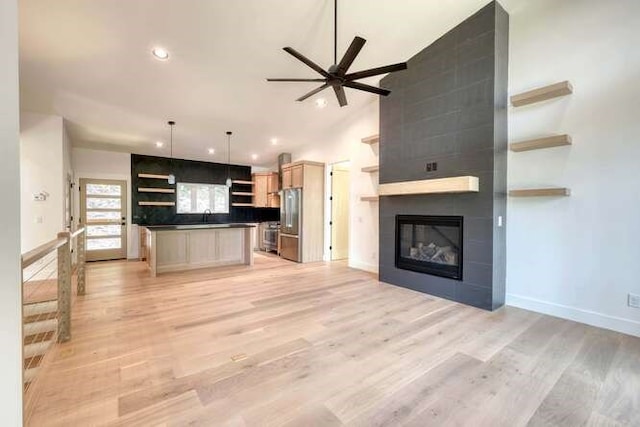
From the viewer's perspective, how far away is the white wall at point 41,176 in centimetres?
491

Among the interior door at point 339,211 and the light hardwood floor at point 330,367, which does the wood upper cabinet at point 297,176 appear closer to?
the interior door at point 339,211

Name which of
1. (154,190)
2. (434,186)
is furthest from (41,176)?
(434,186)

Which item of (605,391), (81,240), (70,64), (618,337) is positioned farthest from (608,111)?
(81,240)

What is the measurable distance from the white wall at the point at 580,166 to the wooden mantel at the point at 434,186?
2.25 ft

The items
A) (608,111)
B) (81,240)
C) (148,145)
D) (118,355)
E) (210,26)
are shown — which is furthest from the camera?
(148,145)

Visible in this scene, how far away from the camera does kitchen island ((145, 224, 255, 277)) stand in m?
5.39

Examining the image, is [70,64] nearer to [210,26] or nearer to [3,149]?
[210,26]

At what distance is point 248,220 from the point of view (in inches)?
365

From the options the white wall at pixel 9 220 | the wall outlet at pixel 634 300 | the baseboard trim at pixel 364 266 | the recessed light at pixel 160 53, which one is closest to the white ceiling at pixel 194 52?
the recessed light at pixel 160 53

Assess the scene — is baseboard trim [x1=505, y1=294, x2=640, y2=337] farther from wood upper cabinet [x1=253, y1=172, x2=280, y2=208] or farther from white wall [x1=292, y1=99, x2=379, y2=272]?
wood upper cabinet [x1=253, y1=172, x2=280, y2=208]

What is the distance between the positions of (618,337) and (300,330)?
10.5ft

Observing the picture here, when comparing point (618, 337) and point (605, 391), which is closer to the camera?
point (605, 391)

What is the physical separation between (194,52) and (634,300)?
227 inches

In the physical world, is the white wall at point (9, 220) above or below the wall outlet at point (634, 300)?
above
